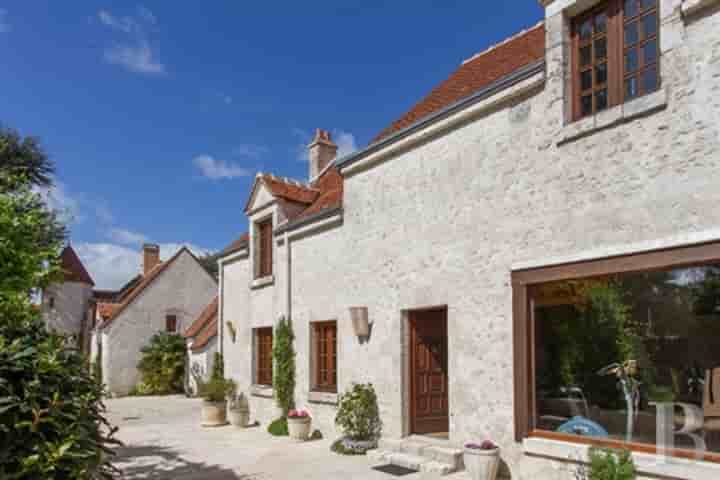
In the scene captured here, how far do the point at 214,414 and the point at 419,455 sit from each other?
21.5 ft

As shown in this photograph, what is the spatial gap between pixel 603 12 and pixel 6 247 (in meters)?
6.78

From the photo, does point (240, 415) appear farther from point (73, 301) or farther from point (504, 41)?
point (73, 301)

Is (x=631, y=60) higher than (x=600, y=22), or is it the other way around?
(x=600, y=22)

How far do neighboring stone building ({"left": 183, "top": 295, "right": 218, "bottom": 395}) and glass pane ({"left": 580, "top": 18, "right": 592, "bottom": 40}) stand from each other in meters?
18.0

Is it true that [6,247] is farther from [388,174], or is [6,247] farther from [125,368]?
[125,368]

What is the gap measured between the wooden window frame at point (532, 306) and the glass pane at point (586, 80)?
6.77 ft

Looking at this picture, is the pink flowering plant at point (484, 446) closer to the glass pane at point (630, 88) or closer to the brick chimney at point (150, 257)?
the glass pane at point (630, 88)

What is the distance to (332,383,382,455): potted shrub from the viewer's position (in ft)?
31.1

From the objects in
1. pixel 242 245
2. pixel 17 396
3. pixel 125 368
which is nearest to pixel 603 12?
pixel 17 396

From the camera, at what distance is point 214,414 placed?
1338 cm

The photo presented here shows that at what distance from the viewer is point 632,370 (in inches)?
318

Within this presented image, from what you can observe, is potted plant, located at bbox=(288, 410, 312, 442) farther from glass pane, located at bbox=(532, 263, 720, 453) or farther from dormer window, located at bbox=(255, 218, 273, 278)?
glass pane, located at bbox=(532, 263, 720, 453)

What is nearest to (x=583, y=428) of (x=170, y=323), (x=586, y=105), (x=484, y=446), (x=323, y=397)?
(x=484, y=446)

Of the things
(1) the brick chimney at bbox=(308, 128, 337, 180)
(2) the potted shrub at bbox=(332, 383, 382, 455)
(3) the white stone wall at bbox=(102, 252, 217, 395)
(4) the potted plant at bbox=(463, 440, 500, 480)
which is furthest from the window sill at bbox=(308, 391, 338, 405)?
(3) the white stone wall at bbox=(102, 252, 217, 395)
